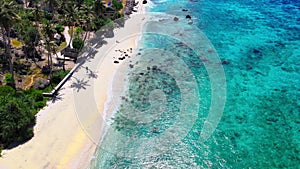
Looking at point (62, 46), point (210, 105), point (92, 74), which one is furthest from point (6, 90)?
point (210, 105)

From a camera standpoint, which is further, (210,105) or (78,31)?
(78,31)

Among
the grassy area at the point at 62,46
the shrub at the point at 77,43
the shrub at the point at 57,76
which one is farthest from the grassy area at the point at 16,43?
the shrub at the point at 57,76

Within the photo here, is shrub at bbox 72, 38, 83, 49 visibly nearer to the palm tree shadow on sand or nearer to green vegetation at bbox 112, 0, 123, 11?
the palm tree shadow on sand

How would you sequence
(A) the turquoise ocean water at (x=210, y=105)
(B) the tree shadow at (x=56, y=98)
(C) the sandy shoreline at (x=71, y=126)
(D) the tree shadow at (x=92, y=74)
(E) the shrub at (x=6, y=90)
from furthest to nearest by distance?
(D) the tree shadow at (x=92, y=74) < (B) the tree shadow at (x=56, y=98) < (E) the shrub at (x=6, y=90) < (A) the turquoise ocean water at (x=210, y=105) < (C) the sandy shoreline at (x=71, y=126)

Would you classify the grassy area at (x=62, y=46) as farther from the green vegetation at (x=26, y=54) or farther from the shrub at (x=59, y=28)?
the shrub at (x=59, y=28)

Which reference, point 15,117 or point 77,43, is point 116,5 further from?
point 15,117

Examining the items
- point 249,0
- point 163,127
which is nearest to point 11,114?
point 163,127

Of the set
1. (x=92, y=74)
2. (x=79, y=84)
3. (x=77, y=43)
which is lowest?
(x=79, y=84)

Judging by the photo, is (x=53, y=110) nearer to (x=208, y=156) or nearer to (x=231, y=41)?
(x=208, y=156)
